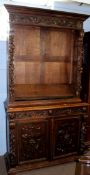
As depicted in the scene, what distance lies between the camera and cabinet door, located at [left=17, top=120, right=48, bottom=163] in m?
2.62

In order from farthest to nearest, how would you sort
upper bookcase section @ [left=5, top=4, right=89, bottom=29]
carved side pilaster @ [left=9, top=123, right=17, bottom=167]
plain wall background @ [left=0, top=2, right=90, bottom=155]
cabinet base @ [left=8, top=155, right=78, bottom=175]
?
plain wall background @ [left=0, top=2, right=90, bottom=155]
cabinet base @ [left=8, top=155, right=78, bottom=175]
carved side pilaster @ [left=9, top=123, right=17, bottom=167]
upper bookcase section @ [left=5, top=4, right=89, bottom=29]

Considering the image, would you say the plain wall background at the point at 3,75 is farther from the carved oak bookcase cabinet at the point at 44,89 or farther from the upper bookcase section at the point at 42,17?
the upper bookcase section at the point at 42,17

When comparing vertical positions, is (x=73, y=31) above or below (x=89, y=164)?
above

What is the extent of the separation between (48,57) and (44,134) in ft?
3.67

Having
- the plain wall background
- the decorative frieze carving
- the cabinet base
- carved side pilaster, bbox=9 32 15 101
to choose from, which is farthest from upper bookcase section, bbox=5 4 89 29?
the cabinet base

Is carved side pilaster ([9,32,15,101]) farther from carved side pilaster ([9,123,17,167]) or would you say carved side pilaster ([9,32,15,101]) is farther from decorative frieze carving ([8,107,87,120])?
carved side pilaster ([9,123,17,167])

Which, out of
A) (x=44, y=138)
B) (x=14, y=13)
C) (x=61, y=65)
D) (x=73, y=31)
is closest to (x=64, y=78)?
(x=61, y=65)

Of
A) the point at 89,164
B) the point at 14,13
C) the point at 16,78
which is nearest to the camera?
the point at 89,164

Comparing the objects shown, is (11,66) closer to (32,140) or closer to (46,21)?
(46,21)

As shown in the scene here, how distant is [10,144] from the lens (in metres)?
2.58

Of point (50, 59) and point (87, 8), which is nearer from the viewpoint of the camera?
point (50, 59)

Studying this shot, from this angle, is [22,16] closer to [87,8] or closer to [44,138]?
[87,8]

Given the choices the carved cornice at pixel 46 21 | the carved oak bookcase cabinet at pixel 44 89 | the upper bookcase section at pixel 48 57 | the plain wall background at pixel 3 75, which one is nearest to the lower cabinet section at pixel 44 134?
the carved oak bookcase cabinet at pixel 44 89

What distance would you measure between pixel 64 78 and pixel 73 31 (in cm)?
71
